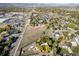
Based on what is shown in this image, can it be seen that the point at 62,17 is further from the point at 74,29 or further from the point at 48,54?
the point at 48,54

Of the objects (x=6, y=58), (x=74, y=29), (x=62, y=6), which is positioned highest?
(x=62, y=6)

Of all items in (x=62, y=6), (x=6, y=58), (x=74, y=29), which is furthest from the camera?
(x=62, y=6)

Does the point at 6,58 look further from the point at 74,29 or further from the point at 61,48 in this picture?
the point at 74,29

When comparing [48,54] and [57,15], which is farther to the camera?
[57,15]

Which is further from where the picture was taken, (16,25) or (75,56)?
(16,25)

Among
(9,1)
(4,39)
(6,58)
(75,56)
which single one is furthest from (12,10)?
(75,56)

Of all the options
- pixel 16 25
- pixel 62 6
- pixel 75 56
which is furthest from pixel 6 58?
pixel 62 6

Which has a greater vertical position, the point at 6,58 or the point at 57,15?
the point at 57,15

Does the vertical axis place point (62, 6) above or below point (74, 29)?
above

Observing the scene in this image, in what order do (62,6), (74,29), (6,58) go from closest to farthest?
(6,58) → (74,29) → (62,6)
